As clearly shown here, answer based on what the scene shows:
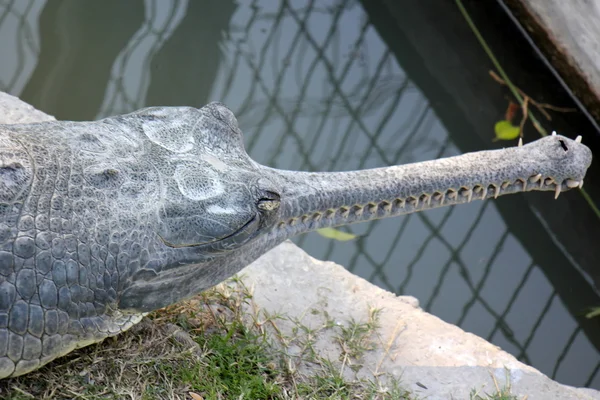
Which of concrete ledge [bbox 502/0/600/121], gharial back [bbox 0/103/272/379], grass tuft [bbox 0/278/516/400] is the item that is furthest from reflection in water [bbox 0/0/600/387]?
gharial back [bbox 0/103/272/379]

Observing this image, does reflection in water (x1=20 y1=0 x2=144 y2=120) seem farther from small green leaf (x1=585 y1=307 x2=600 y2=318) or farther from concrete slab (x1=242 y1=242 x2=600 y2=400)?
small green leaf (x1=585 y1=307 x2=600 y2=318)

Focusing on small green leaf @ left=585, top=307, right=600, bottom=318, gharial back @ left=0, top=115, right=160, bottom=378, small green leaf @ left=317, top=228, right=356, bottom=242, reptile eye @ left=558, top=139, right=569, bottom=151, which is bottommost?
small green leaf @ left=585, top=307, right=600, bottom=318

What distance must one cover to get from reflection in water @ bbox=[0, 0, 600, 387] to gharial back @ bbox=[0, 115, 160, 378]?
7.13 ft

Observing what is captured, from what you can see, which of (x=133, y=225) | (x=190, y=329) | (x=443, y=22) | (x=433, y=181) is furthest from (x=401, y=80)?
(x=133, y=225)

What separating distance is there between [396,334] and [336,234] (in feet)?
3.89

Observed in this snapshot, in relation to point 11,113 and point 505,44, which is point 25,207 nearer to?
point 11,113

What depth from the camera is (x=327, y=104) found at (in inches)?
211

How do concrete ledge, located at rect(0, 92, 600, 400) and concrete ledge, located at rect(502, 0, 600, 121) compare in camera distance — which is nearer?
concrete ledge, located at rect(0, 92, 600, 400)

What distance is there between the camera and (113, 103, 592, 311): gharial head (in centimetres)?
245

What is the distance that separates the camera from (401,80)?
5582 mm

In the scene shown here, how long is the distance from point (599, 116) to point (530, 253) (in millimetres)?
1131

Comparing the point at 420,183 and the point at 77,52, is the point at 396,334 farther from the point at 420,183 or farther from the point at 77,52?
the point at 77,52

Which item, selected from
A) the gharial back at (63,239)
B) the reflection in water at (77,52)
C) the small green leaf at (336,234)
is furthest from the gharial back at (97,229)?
the reflection in water at (77,52)

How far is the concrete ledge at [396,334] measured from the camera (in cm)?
327
